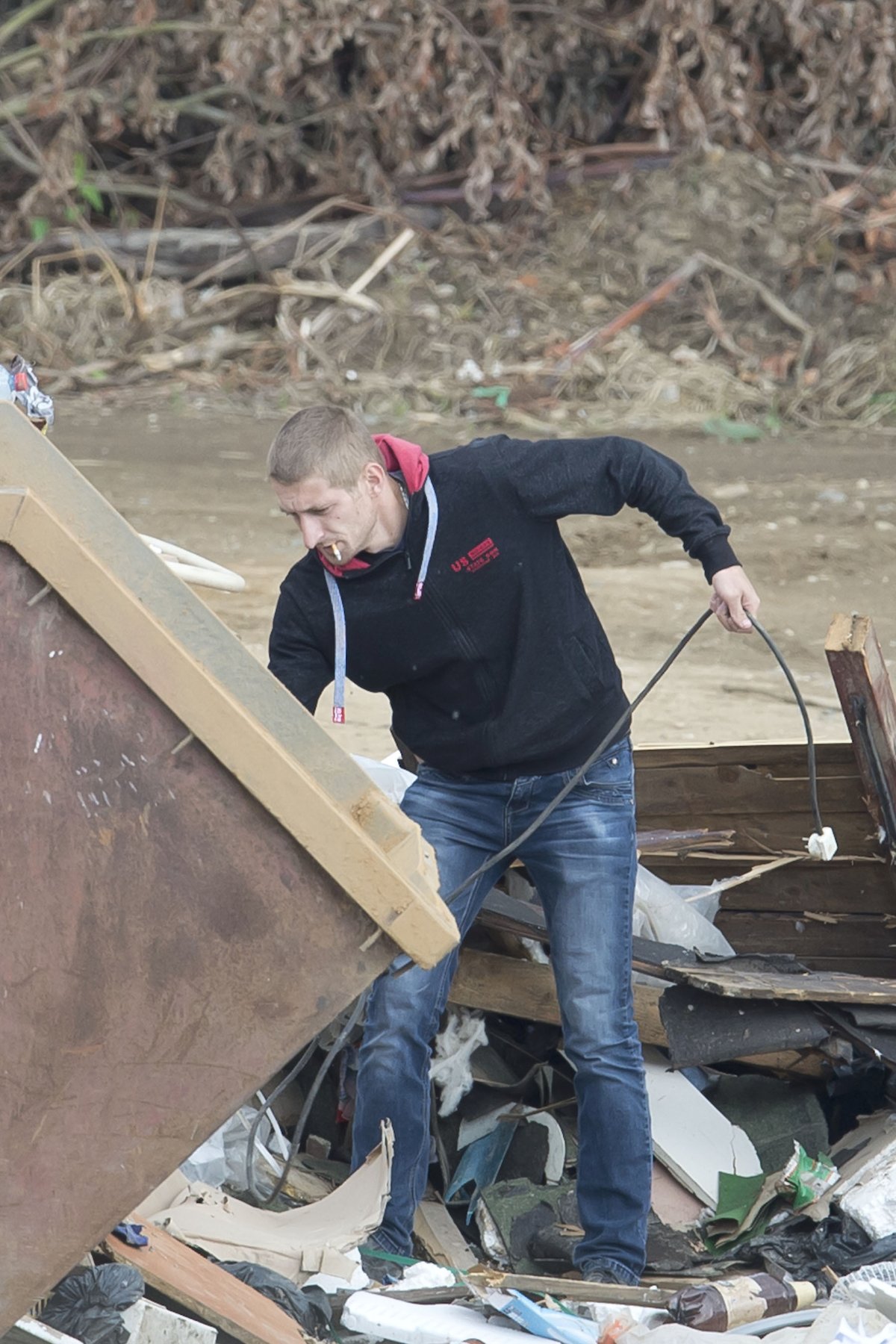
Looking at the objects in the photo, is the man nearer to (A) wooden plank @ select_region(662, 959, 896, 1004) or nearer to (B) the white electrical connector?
(A) wooden plank @ select_region(662, 959, 896, 1004)

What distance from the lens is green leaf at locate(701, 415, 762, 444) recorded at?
10219 millimetres

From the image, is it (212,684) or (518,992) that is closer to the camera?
(212,684)

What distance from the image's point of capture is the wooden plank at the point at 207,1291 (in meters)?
2.26

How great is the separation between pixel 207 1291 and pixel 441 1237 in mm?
1146

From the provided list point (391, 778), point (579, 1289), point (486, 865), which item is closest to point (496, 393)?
point (391, 778)

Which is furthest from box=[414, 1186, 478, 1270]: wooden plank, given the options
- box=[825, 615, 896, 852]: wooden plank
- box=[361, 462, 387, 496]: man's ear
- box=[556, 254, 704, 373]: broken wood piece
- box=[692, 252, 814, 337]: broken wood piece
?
box=[692, 252, 814, 337]: broken wood piece

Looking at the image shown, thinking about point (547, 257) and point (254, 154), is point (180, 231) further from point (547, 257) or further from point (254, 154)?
point (547, 257)

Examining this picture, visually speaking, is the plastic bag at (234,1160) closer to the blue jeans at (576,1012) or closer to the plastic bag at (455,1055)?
the blue jeans at (576,1012)

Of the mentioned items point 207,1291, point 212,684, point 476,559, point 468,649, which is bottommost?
point 207,1291

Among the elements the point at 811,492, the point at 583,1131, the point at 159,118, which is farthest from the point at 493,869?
the point at 159,118

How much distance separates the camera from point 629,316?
11195mm

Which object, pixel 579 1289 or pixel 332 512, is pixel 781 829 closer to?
pixel 579 1289

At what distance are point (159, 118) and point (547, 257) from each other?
332 centimetres

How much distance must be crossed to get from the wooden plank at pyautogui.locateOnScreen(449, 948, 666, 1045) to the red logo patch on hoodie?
41.7 inches
